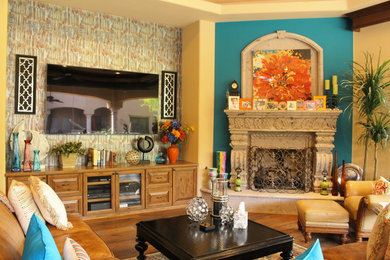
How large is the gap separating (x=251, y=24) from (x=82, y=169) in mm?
3339

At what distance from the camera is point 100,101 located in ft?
15.9

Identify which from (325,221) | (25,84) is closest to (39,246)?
(325,221)

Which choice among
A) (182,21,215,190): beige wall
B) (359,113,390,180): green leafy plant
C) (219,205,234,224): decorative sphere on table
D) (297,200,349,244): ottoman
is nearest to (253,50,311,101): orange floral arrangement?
(182,21,215,190): beige wall

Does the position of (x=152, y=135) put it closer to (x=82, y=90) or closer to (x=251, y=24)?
(x=82, y=90)

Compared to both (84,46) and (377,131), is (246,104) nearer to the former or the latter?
(377,131)

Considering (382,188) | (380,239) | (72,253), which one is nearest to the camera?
(72,253)

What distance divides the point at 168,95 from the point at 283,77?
6.19 feet

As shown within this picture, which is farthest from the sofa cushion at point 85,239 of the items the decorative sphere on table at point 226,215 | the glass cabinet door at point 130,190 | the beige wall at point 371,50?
the beige wall at point 371,50

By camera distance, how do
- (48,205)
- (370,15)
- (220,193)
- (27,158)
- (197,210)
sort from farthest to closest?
(370,15) < (27,158) < (220,193) < (197,210) < (48,205)

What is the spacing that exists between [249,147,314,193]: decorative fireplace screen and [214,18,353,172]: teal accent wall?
444mm

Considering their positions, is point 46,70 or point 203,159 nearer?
point 46,70

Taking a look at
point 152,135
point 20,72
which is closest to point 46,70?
point 20,72

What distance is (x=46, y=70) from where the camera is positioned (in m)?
4.49

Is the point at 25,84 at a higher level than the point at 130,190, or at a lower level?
higher
